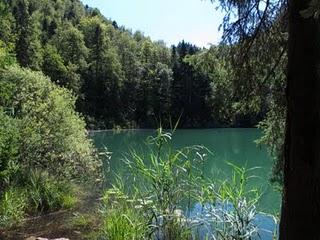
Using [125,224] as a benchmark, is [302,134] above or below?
above

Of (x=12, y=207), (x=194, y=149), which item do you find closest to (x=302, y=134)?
(x=194, y=149)

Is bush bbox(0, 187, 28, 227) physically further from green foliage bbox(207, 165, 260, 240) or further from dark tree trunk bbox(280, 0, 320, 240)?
dark tree trunk bbox(280, 0, 320, 240)

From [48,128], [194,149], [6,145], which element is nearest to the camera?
[194,149]

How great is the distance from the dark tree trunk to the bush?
5908 millimetres

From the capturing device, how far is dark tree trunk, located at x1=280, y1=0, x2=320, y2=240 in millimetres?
3354

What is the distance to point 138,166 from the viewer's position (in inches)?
186

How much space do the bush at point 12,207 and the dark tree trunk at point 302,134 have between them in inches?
233

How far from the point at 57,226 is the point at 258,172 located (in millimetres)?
15529

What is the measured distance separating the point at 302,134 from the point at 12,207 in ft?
22.4

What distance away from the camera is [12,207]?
9.05 m

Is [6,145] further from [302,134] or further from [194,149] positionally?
[302,134]

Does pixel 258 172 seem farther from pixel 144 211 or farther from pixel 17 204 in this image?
pixel 144 211

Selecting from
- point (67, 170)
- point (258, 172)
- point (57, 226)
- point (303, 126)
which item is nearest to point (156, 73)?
point (258, 172)

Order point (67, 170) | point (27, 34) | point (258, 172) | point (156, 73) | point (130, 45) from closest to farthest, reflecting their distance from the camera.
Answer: point (67, 170), point (258, 172), point (27, 34), point (156, 73), point (130, 45)
